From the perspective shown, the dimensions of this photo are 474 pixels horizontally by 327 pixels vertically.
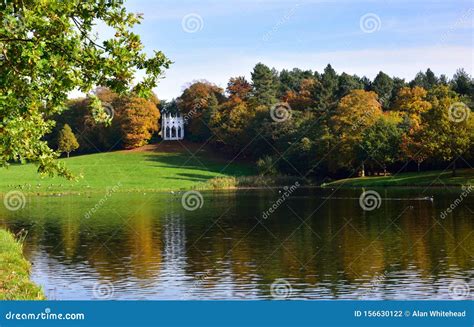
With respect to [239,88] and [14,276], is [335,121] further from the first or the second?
[14,276]

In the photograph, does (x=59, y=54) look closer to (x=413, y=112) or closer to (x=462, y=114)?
(x=462, y=114)

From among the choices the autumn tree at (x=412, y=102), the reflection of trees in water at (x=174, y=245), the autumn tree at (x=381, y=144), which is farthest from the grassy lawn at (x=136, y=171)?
the reflection of trees in water at (x=174, y=245)

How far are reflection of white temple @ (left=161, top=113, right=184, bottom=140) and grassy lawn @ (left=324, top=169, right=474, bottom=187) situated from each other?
4987cm

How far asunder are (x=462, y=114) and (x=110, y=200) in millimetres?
45155

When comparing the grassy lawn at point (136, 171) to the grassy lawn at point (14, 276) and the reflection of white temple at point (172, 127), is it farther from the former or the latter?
the grassy lawn at point (14, 276)

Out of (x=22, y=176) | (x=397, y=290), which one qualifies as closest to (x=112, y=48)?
(x=397, y=290)

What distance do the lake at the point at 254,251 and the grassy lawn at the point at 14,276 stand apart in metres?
1.03

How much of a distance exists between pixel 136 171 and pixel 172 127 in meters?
31.6

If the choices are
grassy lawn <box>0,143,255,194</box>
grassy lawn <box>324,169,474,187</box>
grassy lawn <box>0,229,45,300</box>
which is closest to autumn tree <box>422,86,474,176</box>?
grassy lawn <box>324,169,474,187</box>

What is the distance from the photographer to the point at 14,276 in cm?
2492

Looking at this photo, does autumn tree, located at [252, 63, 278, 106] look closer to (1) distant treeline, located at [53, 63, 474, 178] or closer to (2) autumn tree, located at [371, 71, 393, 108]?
(1) distant treeline, located at [53, 63, 474, 178]

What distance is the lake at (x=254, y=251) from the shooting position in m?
25.6

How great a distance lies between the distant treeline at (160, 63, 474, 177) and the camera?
9225cm

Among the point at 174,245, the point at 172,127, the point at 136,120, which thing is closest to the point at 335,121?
the point at 136,120
